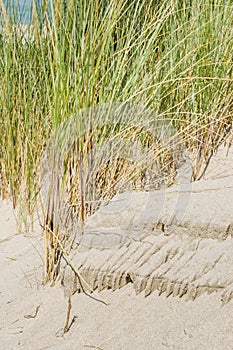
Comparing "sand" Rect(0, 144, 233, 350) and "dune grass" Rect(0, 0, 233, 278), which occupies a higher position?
"dune grass" Rect(0, 0, 233, 278)

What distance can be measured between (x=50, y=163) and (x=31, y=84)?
2.14 feet

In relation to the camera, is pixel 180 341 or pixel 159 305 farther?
pixel 159 305

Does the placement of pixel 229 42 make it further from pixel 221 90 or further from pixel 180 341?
pixel 180 341

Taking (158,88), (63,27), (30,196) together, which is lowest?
(30,196)

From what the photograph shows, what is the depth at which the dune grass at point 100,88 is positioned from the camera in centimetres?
174

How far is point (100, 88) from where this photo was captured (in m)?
1.86

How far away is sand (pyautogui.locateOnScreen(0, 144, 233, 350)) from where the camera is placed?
1.21m

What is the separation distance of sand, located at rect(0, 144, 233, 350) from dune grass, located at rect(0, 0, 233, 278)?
308 mm

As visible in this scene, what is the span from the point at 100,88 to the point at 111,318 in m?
0.83

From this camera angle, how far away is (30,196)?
7.06 feet

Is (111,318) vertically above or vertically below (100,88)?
below

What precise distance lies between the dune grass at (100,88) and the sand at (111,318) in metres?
0.31

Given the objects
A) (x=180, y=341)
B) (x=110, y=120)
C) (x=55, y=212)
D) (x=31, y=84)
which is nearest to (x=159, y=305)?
(x=180, y=341)

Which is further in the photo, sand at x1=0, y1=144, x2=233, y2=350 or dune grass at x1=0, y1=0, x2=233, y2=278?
dune grass at x1=0, y1=0, x2=233, y2=278
